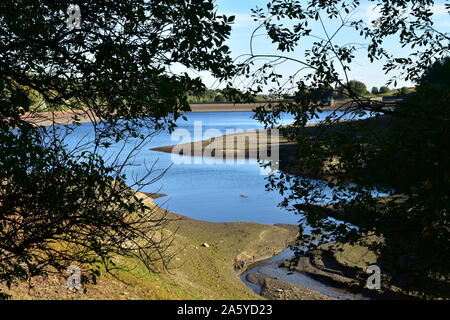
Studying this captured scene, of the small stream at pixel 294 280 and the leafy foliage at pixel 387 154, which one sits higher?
the leafy foliage at pixel 387 154

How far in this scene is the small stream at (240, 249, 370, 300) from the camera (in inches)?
862

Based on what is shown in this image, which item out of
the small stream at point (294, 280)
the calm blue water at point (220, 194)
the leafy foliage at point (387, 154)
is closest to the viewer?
the leafy foliage at point (387, 154)

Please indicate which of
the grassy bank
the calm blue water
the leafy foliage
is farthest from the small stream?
the leafy foliage

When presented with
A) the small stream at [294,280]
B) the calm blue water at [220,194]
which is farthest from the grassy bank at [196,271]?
the calm blue water at [220,194]

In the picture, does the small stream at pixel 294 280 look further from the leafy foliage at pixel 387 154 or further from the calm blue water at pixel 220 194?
the leafy foliage at pixel 387 154

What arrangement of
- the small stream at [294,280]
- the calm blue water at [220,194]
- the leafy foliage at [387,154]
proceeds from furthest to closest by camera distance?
the calm blue water at [220,194] → the small stream at [294,280] → the leafy foliage at [387,154]

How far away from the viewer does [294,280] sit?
2373cm

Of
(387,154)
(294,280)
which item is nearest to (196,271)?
(294,280)

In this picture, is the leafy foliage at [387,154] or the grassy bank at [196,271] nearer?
the leafy foliage at [387,154]

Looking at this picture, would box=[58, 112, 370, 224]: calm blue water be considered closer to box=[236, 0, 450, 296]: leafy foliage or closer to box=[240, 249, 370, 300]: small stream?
box=[240, 249, 370, 300]: small stream

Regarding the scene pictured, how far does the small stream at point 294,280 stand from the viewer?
71.8ft

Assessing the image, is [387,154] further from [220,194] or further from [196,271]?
[220,194]
